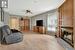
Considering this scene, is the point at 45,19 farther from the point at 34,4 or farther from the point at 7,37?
the point at 7,37

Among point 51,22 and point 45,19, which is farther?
point 45,19

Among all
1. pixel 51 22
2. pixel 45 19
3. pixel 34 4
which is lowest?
pixel 51 22

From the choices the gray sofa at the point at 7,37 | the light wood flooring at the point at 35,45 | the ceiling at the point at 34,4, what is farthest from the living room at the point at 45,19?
the gray sofa at the point at 7,37

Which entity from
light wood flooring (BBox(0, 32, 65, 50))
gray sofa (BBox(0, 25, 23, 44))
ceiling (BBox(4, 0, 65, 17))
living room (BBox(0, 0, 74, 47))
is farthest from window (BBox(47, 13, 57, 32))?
gray sofa (BBox(0, 25, 23, 44))

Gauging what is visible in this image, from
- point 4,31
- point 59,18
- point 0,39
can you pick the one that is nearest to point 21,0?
point 4,31

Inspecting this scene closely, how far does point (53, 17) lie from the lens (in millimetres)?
10242

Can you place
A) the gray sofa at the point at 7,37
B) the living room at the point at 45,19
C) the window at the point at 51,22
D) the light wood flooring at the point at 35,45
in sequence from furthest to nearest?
1. the window at the point at 51,22
2. the living room at the point at 45,19
3. the gray sofa at the point at 7,37
4. the light wood flooring at the point at 35,45

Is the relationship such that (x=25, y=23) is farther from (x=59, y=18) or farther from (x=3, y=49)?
(x=3, y=49)

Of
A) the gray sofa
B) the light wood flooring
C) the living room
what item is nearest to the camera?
the light wood flooring

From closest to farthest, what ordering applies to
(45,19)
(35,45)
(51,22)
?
(35,45), (51,22), (45,19)

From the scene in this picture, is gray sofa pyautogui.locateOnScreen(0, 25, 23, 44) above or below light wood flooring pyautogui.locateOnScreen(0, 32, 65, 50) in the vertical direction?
above

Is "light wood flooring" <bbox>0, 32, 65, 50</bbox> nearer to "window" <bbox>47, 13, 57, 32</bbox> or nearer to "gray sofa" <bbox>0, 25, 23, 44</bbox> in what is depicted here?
"gray sofa" <bbox>0, 25, 23, 44</bbox>

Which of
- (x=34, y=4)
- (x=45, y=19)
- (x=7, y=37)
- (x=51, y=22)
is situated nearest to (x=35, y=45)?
(x=7, y=37)

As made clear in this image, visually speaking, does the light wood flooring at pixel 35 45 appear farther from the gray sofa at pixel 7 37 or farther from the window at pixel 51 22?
the window at pixel 51 22
